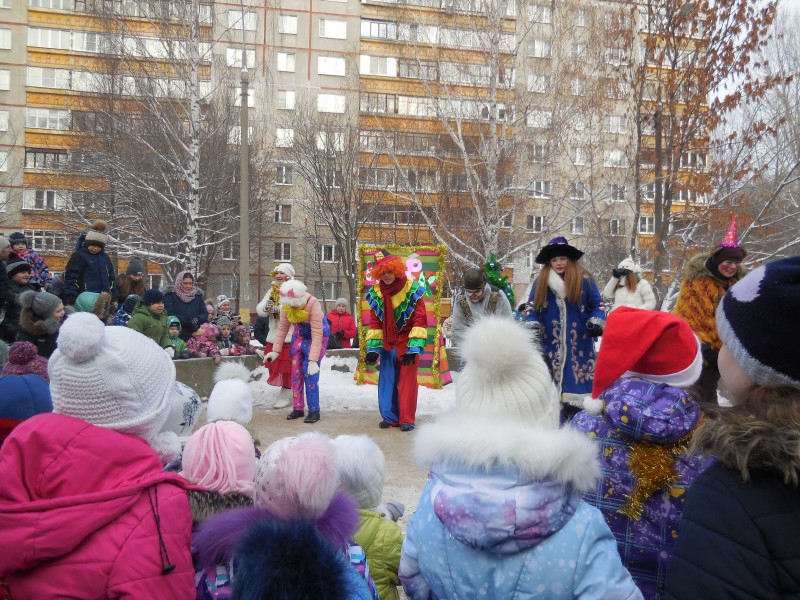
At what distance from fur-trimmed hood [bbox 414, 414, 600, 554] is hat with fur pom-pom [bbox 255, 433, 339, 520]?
392mm

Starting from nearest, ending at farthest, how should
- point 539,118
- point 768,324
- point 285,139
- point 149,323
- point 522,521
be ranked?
1. point 768,324
2. point 522,521
3. point 149,323
4. point 539,118
5. point 285,139

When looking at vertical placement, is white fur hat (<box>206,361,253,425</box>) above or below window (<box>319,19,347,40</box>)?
below

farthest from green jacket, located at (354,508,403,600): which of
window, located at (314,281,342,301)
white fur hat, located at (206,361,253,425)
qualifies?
window, located at (314,281,342,301)

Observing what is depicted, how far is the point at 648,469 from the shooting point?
2.52 m

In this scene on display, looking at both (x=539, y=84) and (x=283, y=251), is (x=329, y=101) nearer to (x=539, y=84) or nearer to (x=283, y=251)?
(x=283, y=251)

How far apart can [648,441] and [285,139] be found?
1184 inches

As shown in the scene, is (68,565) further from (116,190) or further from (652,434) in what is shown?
(116,190)

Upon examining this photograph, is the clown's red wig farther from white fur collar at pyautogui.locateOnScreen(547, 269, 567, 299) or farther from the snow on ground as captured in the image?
white fur collar at pyautogui.locateOnScreen(547, 269, 567, 299)

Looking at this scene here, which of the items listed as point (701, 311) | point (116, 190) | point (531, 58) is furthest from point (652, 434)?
point (116, 190)

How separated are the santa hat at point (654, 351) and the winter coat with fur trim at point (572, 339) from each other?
360cm

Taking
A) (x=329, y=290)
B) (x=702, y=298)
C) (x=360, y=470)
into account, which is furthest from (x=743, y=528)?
(x=329, y=290)

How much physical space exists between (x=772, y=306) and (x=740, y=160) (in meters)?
13.4

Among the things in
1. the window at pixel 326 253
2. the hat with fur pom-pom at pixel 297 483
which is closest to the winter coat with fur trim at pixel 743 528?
the hat with fur pom-pom at pixel 297 483

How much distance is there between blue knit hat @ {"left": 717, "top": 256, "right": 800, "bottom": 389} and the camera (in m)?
1.49
